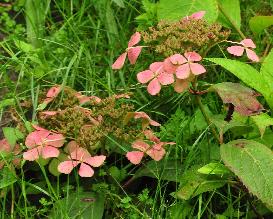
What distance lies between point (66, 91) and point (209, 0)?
0.64 metres

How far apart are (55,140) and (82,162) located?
4.7 inches

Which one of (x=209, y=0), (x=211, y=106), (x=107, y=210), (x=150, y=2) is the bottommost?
(x=107, y=210)

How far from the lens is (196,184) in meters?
1.97

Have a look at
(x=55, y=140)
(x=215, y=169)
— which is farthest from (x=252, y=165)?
(x=55, y=140)

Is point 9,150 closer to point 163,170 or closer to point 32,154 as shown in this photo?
point 32,154

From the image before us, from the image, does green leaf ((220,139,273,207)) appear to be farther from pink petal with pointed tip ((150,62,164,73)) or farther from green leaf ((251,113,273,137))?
pink petal with pointed tip ((150,62,164,73))

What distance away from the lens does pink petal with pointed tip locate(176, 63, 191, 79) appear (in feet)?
6.12

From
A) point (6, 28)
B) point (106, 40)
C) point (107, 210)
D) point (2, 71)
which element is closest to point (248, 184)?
point (107, 210)

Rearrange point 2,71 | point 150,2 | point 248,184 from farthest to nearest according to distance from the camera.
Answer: point 150,2, point 2,71, point 248,184

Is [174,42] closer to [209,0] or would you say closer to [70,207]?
[209,0]

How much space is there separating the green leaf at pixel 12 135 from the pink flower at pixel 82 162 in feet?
0.76

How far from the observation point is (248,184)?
5.76 ft

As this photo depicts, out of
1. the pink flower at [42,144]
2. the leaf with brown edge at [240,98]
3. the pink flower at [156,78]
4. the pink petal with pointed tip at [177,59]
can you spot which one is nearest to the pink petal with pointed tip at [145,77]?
the pink flower at [156,78]

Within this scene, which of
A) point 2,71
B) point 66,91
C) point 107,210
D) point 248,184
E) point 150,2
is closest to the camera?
point 248,184
